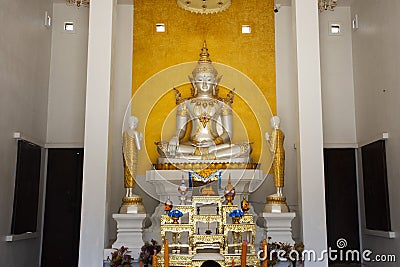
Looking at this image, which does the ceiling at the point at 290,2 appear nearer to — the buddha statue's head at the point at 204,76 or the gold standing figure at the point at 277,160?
the buddha statue's head at the point at 204,76

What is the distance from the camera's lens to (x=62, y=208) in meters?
6.57

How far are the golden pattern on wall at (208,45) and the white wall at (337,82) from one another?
0.74 meters

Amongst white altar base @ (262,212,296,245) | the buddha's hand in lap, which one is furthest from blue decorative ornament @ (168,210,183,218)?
the buddha's hand in lap

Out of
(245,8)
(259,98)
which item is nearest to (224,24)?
(245,8)

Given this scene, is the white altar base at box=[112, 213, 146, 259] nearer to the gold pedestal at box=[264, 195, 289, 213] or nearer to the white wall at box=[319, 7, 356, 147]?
the gold pedestal at box=[264, 195, 289, 213]

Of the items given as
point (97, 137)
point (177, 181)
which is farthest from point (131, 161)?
point (177, 181)

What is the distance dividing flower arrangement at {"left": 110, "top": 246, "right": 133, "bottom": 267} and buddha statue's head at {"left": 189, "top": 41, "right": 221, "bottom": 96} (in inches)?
109

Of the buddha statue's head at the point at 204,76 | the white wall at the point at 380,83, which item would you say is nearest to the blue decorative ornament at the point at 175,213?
the white wall at the point at 380,83

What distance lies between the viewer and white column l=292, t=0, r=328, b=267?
5.15 meters

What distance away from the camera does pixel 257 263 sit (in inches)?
170

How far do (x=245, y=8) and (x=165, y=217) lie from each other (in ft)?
12.6

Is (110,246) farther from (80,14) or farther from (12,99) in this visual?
(80,14)

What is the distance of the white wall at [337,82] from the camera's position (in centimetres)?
684

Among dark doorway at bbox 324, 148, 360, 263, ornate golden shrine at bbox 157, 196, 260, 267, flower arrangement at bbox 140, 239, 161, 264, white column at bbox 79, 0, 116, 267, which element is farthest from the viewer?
dark doorway at bbox 324, 148, 360, 263
